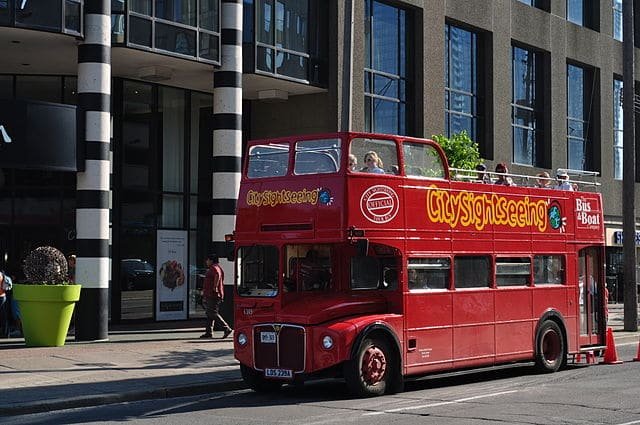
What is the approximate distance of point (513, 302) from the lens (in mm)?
16734

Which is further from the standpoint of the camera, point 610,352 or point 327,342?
point 610,352

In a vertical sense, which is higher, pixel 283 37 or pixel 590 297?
pixel 283 37

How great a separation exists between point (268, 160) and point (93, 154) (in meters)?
7.20

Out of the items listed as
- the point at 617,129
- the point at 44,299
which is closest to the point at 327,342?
the point at 44,299

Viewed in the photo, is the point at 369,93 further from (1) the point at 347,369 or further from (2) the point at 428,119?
(1) the point at 347,369

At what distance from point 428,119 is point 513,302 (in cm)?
1353

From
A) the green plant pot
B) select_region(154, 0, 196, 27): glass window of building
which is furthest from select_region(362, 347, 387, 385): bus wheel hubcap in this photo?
select_region(154, 0, 196, 27): glass window of building

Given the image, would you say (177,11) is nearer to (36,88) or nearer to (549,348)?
(36,88)

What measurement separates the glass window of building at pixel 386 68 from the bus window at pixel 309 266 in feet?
44.8

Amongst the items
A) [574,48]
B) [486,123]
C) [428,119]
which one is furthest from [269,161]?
[574,48]

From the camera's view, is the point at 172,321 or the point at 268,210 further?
the point at 172,321

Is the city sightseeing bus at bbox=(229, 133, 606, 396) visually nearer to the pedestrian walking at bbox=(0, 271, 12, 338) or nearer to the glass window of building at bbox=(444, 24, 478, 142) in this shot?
the pedestrian walking at bbox=(0, 271, 12, 338)

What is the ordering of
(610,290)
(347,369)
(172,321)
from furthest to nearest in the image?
1. (610,290)
2. (172,321)
3. (347,369)

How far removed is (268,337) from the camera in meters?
14.3
